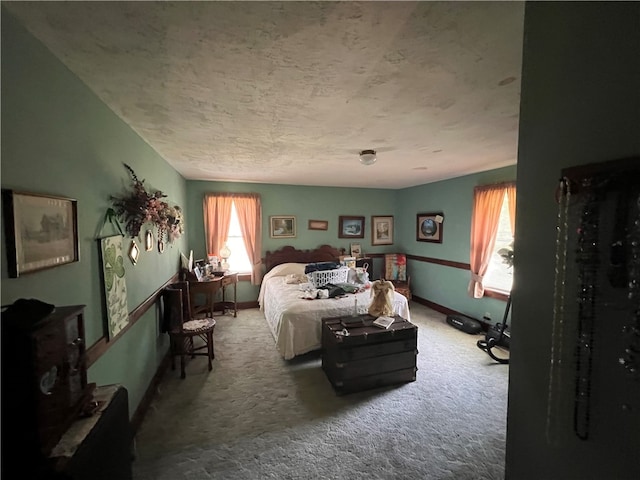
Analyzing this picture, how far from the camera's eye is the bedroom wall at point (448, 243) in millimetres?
3892

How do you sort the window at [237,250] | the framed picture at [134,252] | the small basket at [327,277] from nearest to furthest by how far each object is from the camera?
the framed picture at [134,252] → the small basket at [327,277] → the window at [237,250]

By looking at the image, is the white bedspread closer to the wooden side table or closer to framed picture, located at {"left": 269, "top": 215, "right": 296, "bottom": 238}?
the wooden side table

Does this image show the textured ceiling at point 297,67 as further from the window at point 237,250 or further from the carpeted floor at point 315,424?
the window at point 237,250

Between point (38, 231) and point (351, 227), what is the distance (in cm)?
481

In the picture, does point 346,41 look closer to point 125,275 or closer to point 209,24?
point 209,24

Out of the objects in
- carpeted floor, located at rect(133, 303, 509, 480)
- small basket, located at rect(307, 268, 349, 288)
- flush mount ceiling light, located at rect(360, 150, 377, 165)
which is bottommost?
carpeted floor, located at rect(133, 303, 509, 480)

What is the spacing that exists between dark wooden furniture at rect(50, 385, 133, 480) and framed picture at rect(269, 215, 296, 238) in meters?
3.89

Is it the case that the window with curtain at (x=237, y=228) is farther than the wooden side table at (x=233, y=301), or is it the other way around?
the window with curtain at (x=237, y=228)

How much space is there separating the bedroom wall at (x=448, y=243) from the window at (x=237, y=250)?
340 centimetres

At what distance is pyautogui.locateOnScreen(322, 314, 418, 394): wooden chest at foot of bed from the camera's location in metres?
2.42

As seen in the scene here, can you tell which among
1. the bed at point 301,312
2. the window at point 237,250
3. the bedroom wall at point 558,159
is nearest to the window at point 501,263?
the bed at point 301,312

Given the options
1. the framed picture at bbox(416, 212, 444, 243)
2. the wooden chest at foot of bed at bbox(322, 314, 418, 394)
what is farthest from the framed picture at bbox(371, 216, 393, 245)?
the wooden chest at foot of bed at bbox(322, 314, 418, 394)

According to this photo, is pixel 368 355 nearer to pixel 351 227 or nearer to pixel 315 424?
pixel 315 424

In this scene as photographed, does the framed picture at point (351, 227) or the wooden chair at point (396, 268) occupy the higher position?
the framed picture at point (351, 227)
